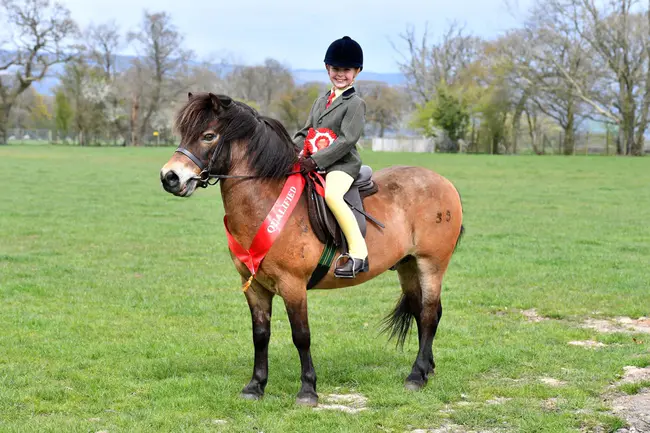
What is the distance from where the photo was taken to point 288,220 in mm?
5555

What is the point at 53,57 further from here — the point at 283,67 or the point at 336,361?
the point at 336,361

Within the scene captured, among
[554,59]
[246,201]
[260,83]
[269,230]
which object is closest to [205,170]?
[246,201]

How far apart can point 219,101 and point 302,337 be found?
1.90 meters

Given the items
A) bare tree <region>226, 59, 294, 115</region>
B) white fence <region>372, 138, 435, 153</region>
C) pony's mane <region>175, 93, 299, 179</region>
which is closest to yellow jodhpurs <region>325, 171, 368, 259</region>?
pony's mane <region>175, 93, 299, 179</region>

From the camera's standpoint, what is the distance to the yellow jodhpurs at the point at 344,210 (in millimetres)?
5652

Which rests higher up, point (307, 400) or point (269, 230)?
point (269, 230)

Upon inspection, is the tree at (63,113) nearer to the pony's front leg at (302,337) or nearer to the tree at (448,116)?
the tree at (448,116)

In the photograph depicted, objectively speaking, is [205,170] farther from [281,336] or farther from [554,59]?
[554,59]

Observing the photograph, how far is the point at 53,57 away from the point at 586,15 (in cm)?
5069

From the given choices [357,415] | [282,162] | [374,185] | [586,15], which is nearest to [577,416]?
[357,415]

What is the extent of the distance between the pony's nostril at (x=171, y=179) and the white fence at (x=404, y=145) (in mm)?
67400

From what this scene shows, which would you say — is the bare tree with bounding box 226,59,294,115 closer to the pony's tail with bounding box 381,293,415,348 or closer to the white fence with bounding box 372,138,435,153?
the white fence with bounding box 372,138,435,153

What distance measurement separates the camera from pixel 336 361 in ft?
22.0

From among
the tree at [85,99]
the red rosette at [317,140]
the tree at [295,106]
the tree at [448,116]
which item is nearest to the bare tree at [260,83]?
the tree at [295,106]
